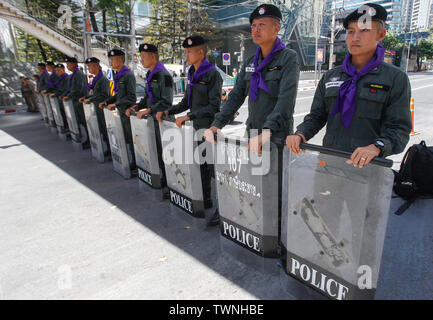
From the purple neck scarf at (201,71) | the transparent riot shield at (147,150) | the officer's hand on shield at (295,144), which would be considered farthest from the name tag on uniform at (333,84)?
the transparent riot shield at (147,150)

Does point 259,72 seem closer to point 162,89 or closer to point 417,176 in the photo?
point 162,89

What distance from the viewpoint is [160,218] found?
362 centimetres

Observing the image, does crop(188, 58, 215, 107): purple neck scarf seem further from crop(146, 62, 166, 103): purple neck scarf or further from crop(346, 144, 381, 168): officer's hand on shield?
crop(346, 144, 381, 168): officer's hand on shield

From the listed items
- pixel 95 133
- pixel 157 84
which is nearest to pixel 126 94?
pixel 157 84

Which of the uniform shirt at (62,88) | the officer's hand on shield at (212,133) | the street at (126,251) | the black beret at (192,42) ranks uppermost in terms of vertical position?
the black beret at (192,42)

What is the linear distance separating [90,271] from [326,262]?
2009 mm

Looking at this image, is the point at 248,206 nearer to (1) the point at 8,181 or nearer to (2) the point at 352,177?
(2) the point at 352,177

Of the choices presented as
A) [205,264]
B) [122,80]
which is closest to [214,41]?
[122,80]

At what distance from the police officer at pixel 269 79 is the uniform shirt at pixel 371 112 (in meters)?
0.21

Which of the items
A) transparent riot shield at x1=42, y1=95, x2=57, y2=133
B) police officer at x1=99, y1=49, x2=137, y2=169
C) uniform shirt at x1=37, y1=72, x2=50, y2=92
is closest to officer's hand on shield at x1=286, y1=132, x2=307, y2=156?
police officer at x1=99, y1=49, x2=137, y2=169

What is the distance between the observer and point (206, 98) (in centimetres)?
346

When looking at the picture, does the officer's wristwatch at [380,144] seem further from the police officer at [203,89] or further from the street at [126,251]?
the police officer at [203,89]

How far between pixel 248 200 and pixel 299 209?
48 cm

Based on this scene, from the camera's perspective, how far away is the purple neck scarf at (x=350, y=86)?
1980 mm
